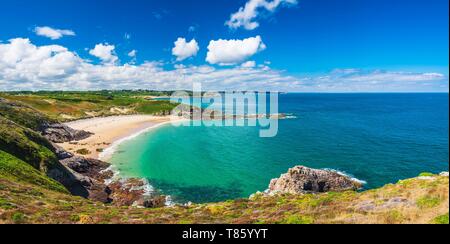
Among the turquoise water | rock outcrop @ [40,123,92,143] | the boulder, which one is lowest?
the boulder

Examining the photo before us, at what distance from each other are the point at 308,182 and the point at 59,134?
74189 millimetres

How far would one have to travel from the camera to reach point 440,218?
14.8 m

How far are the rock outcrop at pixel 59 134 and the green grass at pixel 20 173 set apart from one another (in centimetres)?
4811

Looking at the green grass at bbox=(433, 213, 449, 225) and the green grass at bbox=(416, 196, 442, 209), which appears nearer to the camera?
the green grass at bbox=(433, 213, 449, 225)

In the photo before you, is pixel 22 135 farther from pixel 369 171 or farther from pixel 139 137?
pixel 369 171

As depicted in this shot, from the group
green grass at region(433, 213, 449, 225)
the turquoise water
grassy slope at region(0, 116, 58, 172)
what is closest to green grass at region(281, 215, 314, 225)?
green grass at region(433, 213, 449, 225)

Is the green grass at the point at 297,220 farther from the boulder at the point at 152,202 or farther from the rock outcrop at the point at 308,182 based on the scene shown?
Answer: the boulder at the point at 152,202

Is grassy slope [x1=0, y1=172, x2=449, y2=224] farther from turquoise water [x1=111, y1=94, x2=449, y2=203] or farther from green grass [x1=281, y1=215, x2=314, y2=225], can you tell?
turquoise water [x1=111, y1=94, x2=449, y2=203]

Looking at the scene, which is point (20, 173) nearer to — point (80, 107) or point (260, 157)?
point (260, 157)

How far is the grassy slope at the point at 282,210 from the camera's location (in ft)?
55.6

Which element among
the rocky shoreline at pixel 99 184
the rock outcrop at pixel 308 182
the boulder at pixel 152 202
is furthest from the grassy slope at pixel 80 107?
the rock outcrop at pixel 308 182

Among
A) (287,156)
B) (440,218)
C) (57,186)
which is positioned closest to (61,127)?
(57,186)

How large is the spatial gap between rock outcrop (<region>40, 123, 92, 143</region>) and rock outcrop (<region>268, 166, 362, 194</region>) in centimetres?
6668

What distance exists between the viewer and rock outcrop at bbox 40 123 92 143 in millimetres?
77812
